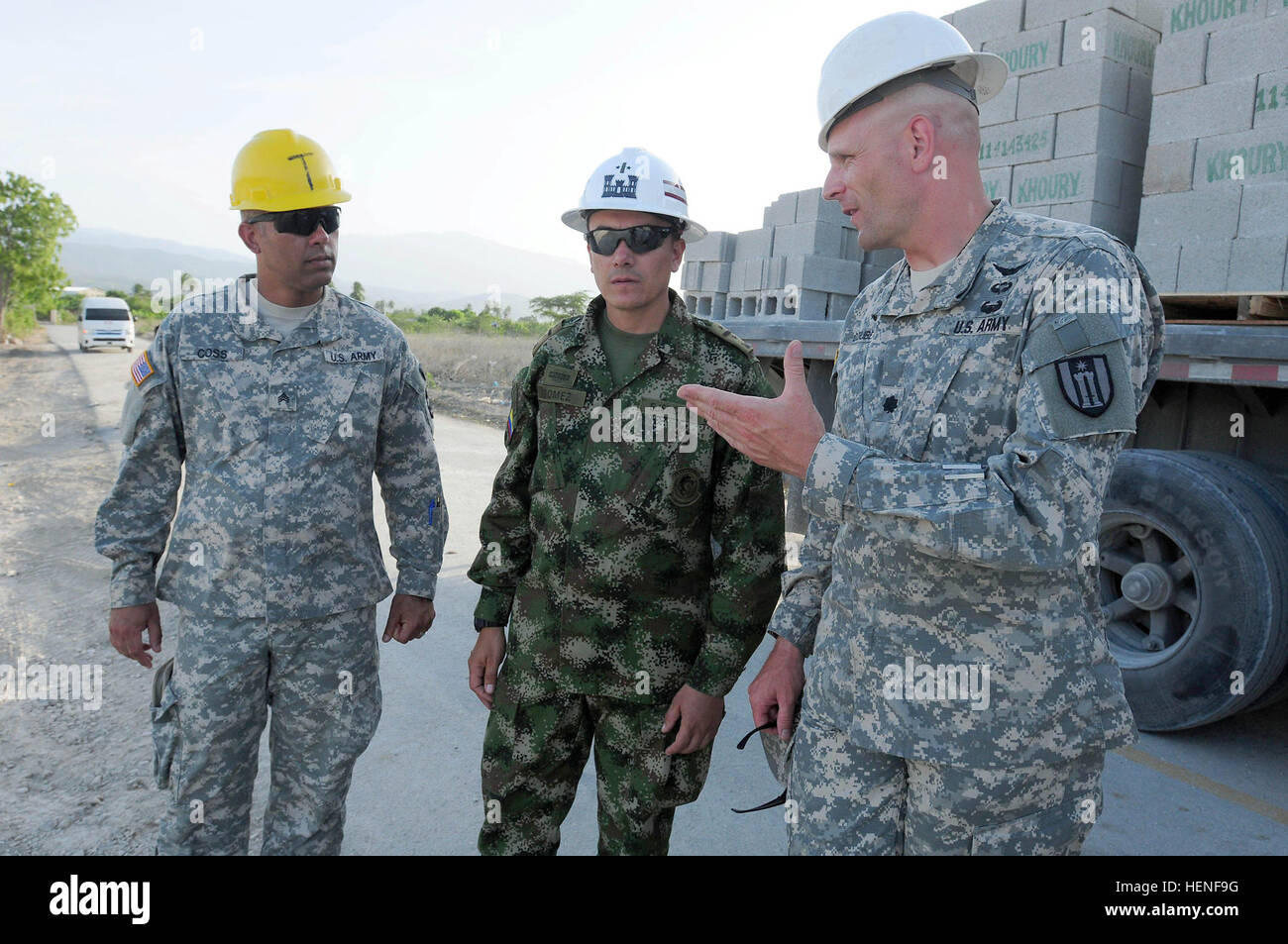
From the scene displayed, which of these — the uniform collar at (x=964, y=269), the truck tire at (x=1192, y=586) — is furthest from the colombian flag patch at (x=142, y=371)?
the truck tire at (x=1192, y=586)

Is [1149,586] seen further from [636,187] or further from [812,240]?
[812,240]

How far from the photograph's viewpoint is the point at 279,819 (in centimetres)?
221

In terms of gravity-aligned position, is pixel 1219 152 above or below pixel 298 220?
above

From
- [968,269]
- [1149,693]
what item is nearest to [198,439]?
[968,269]

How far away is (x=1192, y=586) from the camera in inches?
139

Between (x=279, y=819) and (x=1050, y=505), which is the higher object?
(x=1050, y=505)

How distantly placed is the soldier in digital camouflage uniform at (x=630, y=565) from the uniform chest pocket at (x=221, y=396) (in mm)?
698

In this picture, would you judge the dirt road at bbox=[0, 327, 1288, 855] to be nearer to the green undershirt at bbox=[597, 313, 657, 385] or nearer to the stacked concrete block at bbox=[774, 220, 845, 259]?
the green undershirt at bbox=[597, 313, 657, 385]

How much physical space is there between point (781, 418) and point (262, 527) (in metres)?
1.36

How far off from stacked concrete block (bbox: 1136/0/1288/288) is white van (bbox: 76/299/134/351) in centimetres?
2969

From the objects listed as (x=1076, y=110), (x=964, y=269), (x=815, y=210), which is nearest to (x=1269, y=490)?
(x=1076, y=110)

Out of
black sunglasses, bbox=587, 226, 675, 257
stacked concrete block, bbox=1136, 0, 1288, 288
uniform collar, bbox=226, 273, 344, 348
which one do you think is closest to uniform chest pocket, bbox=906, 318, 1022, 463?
black sunglasses, bbox=587, 226, 675, 257
